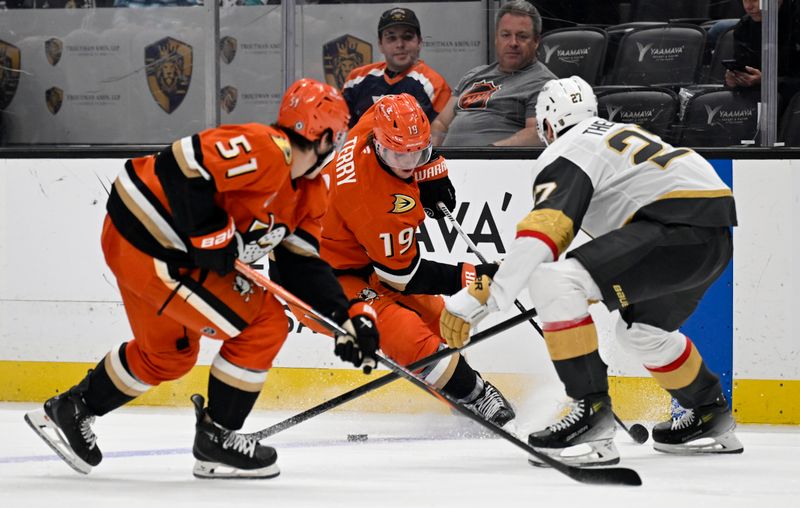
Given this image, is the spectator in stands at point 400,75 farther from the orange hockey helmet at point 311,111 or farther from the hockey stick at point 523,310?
the orange hockey helmet at point 311,111

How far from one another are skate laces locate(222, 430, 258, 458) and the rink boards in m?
1.55

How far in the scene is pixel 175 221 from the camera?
2926mm

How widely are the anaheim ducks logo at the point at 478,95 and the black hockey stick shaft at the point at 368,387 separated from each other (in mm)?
1295

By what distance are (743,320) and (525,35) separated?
1339 mm

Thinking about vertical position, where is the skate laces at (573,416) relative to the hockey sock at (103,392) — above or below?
below

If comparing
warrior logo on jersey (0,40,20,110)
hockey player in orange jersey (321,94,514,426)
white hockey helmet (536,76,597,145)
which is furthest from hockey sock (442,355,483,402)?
warrior logo on jersey (0,40,20,110)

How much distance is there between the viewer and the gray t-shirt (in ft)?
15.3

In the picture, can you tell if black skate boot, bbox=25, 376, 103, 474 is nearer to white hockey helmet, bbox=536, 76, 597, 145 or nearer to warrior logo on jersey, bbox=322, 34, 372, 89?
white hockey helmet, bbox=536, 76, 597, 145

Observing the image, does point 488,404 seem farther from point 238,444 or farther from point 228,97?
point 228,97

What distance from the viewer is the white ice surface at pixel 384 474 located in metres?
2.77

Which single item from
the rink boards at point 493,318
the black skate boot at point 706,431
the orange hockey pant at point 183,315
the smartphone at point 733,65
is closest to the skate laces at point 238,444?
the orange hockey pant at point 183,315

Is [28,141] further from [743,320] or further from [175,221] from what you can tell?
[743,320]

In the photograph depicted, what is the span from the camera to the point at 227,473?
3.12 meters

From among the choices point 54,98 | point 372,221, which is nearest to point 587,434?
point 372,221
